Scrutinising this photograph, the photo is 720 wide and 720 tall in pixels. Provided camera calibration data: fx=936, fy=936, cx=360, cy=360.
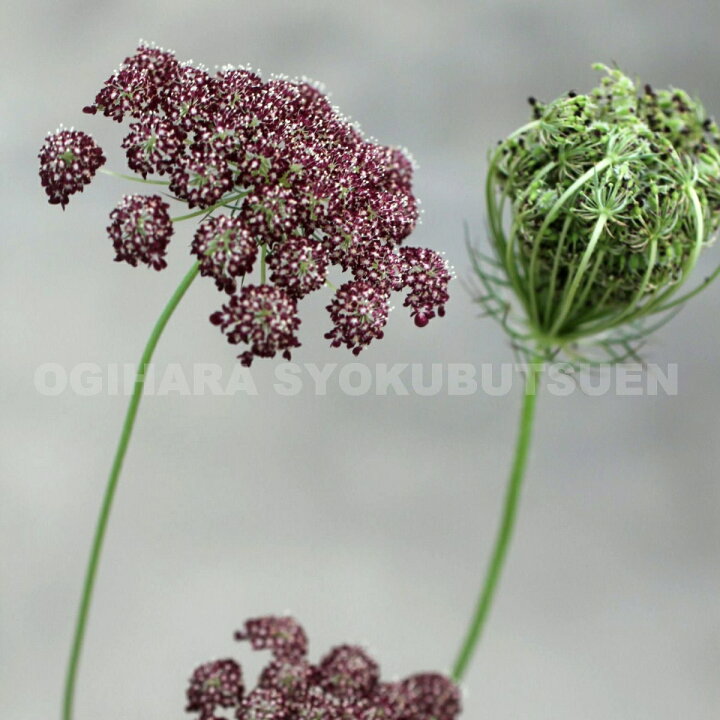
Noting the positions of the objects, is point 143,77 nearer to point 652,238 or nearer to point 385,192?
point 385,192

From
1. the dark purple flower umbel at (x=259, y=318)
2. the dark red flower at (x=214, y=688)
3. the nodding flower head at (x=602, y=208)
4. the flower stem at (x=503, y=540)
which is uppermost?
the nodding flower head at (x=602, y=208)

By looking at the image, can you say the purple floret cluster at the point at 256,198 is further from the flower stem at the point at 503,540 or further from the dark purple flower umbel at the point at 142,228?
the flower stem at the point at 503,540

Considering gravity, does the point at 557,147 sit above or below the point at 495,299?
above

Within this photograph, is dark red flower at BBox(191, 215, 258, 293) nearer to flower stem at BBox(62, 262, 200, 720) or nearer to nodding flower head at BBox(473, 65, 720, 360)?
flower stem at BBox(62, 262, 200, 720)

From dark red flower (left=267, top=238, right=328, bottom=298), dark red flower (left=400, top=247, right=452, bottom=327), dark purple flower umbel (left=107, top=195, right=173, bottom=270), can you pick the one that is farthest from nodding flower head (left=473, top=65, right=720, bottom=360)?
dark purple flower umbel (left=107, top=195, right=173, bottom=270)

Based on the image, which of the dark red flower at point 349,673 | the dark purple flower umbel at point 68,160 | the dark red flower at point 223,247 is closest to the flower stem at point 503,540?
the dark red flower at point 349,673

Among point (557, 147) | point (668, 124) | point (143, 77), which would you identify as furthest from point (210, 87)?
point (668, 124)
